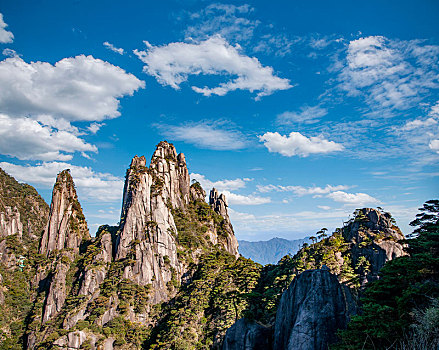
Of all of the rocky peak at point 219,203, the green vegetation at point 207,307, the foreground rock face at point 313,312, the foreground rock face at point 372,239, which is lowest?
the green vegetation at point 207,307

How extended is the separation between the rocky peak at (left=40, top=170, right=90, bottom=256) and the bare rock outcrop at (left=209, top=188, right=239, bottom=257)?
5124 cm

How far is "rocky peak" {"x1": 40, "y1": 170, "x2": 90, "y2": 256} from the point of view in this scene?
97875 millimetres

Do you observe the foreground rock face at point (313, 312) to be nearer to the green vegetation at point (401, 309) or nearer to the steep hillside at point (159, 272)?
the steep hillside at point (159, 272)

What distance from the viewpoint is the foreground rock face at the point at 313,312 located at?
82.9 ft

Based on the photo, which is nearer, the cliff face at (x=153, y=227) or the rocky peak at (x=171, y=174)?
the cliff face at (x=153, y=227)

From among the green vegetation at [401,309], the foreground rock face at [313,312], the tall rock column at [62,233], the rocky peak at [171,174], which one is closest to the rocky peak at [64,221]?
the tall rock column at [62,233]

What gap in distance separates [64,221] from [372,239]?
95667 mm

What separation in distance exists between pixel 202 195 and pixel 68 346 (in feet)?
237

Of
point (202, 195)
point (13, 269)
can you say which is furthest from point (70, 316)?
point (202, 195)

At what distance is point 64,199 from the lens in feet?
336

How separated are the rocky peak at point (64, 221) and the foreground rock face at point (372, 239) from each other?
87.7m

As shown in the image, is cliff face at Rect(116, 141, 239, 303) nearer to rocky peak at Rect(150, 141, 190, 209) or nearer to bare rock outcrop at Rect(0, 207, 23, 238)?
rocky peak at Rect(150, 141, 190, 209)

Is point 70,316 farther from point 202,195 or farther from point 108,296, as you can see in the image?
point 202,195

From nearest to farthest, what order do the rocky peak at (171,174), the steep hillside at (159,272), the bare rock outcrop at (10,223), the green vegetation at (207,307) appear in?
the steep hillside at (159,272) < the green vegetation at (207,307) < the rocky peak at (171,174) < the bare rock outcrop at (10,223)
